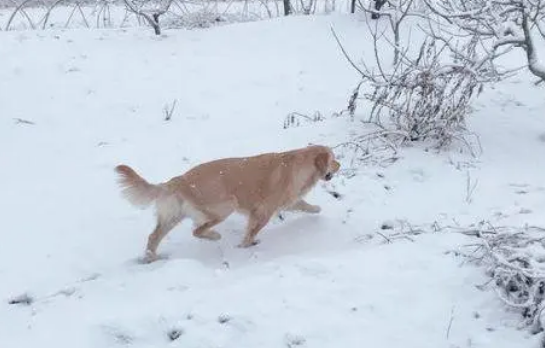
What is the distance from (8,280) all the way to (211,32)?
22.4 feet

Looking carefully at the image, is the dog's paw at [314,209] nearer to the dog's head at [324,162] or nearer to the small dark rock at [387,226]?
the dog's head at [324,162]

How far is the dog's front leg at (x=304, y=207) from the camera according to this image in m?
5.50

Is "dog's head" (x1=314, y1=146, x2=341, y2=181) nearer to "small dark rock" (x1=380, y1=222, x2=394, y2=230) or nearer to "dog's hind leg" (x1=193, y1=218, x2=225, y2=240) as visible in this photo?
"small dark rock" (x1=380, y1=222, x2=394, y2=230)

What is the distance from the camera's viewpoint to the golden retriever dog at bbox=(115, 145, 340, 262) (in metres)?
5.10

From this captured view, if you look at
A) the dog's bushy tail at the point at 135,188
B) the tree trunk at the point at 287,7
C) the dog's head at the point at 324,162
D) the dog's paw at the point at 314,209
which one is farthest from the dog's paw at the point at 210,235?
the tree trunk at the point at 287,7

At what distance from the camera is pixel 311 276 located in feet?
14.5

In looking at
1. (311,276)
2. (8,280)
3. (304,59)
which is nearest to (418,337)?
(311,276)

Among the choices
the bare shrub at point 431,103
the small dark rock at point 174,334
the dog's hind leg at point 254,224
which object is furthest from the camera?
the bare shrub at point 431,103

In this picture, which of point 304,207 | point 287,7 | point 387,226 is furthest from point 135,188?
point 287,7

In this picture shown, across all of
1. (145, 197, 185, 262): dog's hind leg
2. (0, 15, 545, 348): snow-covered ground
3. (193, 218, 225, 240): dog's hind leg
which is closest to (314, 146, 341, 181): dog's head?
(0, 15, 545, 348): snow-covered ground

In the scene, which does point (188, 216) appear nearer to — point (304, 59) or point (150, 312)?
point (150, 312)

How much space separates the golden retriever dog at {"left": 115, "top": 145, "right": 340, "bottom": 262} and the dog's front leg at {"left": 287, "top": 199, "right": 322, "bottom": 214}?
0.08 metres

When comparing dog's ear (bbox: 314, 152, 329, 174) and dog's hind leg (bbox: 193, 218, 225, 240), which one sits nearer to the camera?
dog's hind leg (bbox: 193, 218, 225, 240)

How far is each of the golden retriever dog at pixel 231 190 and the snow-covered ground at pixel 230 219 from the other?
0.21 m
